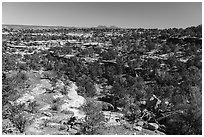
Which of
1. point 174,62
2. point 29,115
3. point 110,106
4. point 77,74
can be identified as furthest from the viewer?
point 174,62

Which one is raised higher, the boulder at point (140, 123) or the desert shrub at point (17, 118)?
the desert shrub at point (17, 118)

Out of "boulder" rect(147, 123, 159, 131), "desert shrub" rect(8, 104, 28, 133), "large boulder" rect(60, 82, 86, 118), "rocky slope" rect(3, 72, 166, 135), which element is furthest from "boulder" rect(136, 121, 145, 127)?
"desert shrub" rect(8, 104, 28, 133)

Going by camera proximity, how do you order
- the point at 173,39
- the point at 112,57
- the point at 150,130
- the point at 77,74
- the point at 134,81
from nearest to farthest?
the point at 150,130 → the point at 134,81 → the point at 77,74 → the point at 112,57 → the point at 173,39

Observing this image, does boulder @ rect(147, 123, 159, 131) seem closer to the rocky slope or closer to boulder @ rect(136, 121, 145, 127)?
the rocky slope

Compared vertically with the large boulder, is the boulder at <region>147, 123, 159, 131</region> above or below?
below

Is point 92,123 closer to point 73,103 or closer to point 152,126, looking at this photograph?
point 152,126

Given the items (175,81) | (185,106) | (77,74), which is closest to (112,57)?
(77,74)

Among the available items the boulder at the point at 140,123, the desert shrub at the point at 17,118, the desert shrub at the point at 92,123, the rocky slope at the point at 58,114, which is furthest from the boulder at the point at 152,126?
the desert shrub at the point at 17,118

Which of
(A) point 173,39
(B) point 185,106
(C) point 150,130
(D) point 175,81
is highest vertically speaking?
(A) point 173,39

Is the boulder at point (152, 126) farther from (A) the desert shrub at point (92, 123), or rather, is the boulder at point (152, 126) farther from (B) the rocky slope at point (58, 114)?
(A) the desert shrub at point (92, 123)

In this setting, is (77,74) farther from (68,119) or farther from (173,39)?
(173,39)

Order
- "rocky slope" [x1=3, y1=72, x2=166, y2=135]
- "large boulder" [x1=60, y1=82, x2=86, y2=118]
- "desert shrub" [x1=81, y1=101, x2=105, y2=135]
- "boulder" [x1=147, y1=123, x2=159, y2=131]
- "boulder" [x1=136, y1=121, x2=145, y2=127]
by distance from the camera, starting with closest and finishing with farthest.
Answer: "desert shrub" [x1=81, y1=101, x2=105, y2=135] < "rocky slope" [x1=3, y1=72, x2=166, y2=135] < "boulder" [x1=147, y1=123, x2=159, y2=131] < "boulder" [x1=136, y1=121, x2=145, y2=127] < "large boulder" [x1=60, y1=82, x2=86, y2=118]
